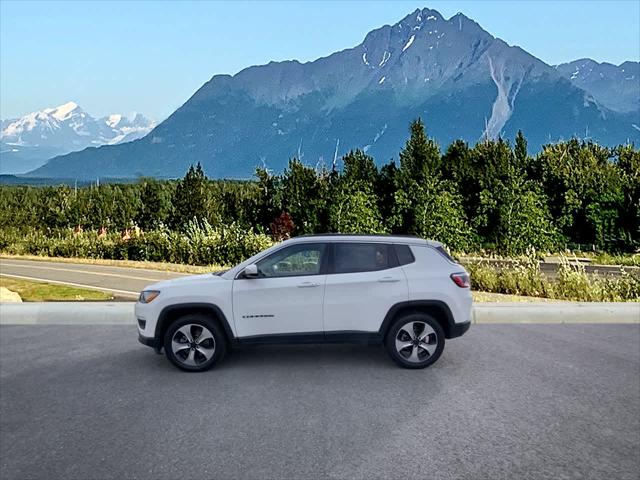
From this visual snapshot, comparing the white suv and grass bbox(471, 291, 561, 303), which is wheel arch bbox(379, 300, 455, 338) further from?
grass bbox(471, 291, 561, 303)

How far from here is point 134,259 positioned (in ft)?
85.9

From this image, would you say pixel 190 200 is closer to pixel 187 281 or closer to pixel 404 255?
pixel 187 281

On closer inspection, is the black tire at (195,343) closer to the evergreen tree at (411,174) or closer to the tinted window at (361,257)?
the tinted window at (361,257)

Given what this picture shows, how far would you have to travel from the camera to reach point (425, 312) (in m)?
8.17

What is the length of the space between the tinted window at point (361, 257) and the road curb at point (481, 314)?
4142 millimetres

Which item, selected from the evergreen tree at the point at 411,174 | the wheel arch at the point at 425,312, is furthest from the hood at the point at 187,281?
the evergreen tree at the point at 411,174

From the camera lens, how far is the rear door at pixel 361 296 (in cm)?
796

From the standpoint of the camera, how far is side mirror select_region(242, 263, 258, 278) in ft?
26.0

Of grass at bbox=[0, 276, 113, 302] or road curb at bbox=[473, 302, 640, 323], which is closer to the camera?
road curb at bbox=[473, 302, 640, 323]

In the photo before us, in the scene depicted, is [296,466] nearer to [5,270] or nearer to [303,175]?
[5,270]

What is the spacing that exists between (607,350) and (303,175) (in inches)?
990

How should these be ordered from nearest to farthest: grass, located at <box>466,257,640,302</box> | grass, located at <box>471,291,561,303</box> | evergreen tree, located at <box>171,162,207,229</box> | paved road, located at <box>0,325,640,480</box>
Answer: paved road, located at <box>0,325,640,480</box>, grass, located at <box>471,291,561,303</box>, grass, located at <box>466,257,640,302</box>, evergreen tree, located at <box>171,162,207,229</box>

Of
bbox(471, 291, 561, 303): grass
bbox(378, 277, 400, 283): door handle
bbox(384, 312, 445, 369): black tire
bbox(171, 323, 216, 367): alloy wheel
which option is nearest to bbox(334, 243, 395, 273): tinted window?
bbox(378, 277, 400, 283): door handle

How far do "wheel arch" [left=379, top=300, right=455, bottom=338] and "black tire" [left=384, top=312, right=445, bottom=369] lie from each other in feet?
0.22
